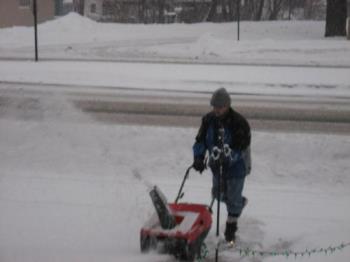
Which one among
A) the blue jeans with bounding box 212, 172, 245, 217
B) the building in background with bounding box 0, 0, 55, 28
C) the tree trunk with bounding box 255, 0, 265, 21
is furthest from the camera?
the tree trunk with bounding box 255, 0, 265, 21

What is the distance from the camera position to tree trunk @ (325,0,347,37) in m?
27.9

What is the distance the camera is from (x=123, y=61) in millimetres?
20688

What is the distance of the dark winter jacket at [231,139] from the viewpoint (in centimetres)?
580

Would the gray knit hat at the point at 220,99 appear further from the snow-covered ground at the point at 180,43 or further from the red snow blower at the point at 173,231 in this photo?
the snow-covered ground at the point at 180,43

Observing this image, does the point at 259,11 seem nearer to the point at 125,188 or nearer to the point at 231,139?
the point at 125,188

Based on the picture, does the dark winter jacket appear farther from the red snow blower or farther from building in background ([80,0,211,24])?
building in background ([80,0,211,24])

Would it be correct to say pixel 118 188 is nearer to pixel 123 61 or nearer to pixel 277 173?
pixel 277 173

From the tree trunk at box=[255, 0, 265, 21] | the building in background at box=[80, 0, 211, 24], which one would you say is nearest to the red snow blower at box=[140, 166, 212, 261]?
the building in background at box=[80, 0, 211, 24]

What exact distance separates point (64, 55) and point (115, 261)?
57.1 ft

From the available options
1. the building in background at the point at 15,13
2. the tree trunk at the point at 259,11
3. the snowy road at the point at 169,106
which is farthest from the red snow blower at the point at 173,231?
the tree trunk at the point at 259,11

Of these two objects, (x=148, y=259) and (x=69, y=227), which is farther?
(x=69, y=227)

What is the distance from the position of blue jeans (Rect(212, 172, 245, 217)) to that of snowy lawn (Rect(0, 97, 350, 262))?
40cm

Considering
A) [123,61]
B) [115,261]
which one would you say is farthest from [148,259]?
[123,61]

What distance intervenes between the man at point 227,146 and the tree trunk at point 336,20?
76.7ft
